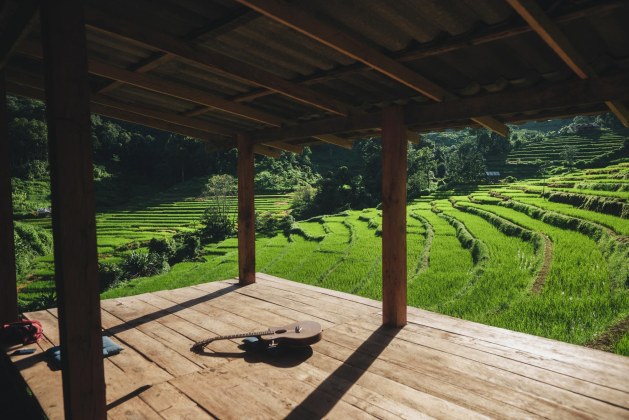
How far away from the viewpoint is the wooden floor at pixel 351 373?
99.7 inches

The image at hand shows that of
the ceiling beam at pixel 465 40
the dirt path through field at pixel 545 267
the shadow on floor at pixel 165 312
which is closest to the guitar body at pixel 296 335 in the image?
the shadow on floor at pixel 165 312

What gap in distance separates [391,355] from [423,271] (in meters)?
9.83

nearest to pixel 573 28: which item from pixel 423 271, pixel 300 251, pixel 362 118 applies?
pixel 362 118

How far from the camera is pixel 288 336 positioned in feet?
11.1

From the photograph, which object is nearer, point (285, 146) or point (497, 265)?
point (285, 146)

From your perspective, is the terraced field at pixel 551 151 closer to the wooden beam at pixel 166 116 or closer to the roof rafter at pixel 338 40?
the wooden beam at pixel 166 116

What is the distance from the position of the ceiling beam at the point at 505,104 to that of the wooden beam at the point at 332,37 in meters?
0.47

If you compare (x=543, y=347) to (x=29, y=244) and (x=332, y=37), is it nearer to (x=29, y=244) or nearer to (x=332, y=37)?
(x=332, y=37)

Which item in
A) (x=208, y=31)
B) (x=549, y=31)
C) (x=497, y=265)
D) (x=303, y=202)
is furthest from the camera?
(x=303, y=202)

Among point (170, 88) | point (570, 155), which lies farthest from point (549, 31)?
point (570, 155)

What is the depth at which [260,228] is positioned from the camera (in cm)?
2597

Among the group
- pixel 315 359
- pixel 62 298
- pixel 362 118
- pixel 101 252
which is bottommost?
pixel 101 252

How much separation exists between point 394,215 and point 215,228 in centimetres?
2238

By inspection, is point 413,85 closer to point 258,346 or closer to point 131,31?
point 131,31
